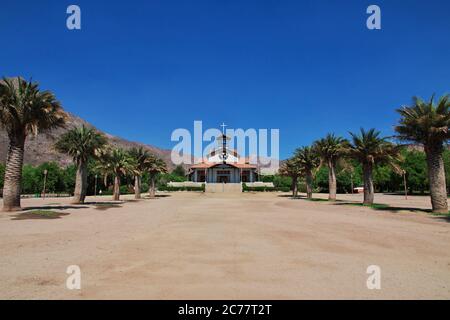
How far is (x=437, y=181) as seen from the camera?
2317cm

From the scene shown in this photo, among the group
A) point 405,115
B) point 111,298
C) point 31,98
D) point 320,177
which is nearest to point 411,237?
point 111,298

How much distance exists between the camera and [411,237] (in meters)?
12.1

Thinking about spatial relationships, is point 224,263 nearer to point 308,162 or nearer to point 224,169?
point 308,162

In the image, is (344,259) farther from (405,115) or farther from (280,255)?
(405,115)

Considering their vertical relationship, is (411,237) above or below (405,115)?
below

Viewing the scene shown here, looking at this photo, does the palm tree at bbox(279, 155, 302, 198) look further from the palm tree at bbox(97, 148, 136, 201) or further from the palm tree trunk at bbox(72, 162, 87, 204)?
the palm tree trunk at bbox(72, 162, 87, 204)

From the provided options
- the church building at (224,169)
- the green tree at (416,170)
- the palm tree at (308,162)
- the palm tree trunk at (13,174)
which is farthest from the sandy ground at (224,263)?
the church building at (224,169)

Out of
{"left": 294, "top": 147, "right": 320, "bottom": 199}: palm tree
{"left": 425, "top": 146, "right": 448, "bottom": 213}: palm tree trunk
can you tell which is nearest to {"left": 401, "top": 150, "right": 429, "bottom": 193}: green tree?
{"left": 294, "top": 147, "right": 320, "bottom": 199}: palm tree

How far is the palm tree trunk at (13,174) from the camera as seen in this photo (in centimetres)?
2170

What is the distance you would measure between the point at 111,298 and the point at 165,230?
8683 millimetres

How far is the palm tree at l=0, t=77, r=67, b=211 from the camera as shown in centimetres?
2156

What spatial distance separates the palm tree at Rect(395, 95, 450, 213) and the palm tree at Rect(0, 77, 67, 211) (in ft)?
94.2

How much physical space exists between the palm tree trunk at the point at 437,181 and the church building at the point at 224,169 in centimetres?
6131

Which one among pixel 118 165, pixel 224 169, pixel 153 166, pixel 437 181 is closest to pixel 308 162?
pixel 437 181
